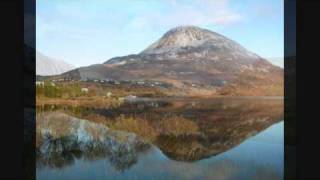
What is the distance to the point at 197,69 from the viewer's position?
3.42m

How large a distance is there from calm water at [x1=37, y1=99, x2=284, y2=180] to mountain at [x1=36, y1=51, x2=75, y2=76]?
50cm

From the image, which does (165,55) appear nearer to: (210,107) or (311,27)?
(210,107)

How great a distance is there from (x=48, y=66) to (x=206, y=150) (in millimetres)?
1561

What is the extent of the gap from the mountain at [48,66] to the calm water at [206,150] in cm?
50

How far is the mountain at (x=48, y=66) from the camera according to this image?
10.9ft

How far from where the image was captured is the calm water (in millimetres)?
3205

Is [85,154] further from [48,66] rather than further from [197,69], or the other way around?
[197,69]

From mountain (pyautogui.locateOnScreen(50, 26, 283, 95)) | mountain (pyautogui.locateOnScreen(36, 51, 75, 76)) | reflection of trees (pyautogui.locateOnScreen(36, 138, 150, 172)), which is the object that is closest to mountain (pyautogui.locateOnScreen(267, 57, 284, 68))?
mountain (pyautogui.locateOnScreen(50, 26, 283, 95))

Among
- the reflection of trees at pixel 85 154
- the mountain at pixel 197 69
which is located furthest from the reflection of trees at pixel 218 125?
the reflection of trees at pixel 85 154

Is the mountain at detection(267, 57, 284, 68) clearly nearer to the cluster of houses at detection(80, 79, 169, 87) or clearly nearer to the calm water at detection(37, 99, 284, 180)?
the calm water at detection(37, 99, 284, 180)

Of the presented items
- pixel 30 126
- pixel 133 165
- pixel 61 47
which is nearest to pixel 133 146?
pixel 133 165

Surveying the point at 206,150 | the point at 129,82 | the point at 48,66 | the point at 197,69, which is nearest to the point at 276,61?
the point at 197,69

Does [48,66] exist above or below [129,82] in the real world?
above

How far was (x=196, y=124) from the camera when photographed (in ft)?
10.9
